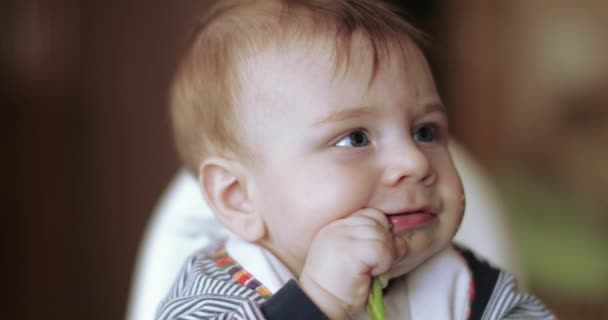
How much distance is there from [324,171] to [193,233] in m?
0.46

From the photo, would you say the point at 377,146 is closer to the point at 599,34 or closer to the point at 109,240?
the point at 109,240

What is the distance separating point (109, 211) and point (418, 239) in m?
1.43

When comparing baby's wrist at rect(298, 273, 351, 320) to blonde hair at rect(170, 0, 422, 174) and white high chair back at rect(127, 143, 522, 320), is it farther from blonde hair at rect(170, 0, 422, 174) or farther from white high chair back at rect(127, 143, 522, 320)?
white high chair back at rect(127, 143, 522, 320)

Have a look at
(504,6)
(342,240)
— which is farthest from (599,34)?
(342,240)

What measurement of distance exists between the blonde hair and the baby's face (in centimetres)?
2

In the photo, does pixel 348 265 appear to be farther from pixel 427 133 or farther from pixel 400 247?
pixel 427 133

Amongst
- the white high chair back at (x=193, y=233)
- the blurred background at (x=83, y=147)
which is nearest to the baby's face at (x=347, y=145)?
the white high chair back at (x=193, y=233)

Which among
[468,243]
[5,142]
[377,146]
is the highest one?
[5,142]

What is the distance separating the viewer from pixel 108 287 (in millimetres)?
1948

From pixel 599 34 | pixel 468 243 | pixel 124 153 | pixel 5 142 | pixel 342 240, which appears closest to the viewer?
pixel 342 240

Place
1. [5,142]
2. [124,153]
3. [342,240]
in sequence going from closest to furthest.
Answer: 1. [342,240]
2. [5,142]
3. [124,153]

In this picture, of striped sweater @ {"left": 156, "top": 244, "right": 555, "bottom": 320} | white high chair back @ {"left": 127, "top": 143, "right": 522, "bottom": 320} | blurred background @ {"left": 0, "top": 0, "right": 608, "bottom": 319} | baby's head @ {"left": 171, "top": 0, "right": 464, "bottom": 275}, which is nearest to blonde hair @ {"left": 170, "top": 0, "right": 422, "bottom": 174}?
baby's head @ {"left": 171, "top": 0, "right": 464, "bottom": 275}

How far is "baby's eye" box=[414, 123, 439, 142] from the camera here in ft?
2.19

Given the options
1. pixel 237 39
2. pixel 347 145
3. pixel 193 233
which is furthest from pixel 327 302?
pixel 193 233
